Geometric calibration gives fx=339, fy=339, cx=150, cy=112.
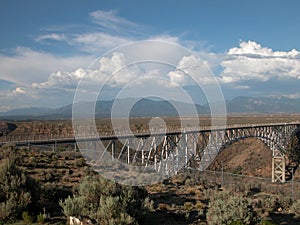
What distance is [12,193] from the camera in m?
9.98

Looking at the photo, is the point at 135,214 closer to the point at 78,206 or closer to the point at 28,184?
the point at 78,206

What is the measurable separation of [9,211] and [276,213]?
401 inches

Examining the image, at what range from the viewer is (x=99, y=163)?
2175 centimetres

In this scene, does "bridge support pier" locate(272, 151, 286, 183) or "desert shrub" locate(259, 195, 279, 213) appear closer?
"desert shrub" locate(259, 195, 279, 213)

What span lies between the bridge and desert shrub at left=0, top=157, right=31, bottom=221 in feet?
33.7

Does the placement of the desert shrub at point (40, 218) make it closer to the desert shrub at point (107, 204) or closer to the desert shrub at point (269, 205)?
the desert shrub at point (107, 204)

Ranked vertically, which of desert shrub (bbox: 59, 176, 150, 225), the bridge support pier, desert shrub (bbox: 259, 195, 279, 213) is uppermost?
desert shrub (bbox: 59, 176, 150, 225)

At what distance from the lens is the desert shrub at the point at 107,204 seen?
29.6 ft

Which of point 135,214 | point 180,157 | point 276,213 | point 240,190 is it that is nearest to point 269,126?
point 180,157

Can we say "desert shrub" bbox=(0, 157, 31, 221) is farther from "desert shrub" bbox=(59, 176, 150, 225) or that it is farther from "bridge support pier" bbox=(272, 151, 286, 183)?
"bridge support pier" bbox=(272, 151, 286, 183)

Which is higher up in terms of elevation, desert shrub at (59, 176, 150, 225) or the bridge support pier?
desert shrub at (59, 176, 150, 225)

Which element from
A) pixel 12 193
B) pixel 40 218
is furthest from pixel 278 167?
pixel 12 193

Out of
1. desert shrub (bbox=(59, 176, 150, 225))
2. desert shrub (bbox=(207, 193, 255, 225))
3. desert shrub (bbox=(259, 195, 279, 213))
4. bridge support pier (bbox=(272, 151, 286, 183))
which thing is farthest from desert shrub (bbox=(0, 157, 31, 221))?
bridge support pier (bbox=(272, 151, 286, 183))

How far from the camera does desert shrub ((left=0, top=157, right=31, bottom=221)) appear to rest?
373 inches
